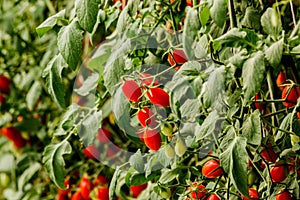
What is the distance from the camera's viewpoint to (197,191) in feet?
3.18

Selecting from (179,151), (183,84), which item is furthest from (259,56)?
(179,151)

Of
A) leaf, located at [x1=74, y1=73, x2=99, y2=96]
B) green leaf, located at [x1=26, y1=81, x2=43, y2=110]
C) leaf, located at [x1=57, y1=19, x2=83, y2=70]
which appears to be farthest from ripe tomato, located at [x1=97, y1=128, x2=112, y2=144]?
leaf, located at [x1=57, y1=19, x2=83, y2=70]

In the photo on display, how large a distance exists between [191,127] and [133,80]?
0.54ft

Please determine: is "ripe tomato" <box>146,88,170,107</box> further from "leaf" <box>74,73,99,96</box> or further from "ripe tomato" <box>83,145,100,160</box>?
"ripe tomato" <box>83,145,100,160</box>

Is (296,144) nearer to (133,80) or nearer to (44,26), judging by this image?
(133,80)

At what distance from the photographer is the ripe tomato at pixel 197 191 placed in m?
0.96

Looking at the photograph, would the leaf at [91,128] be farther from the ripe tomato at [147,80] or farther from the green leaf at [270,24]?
the green leaf at [270,24]

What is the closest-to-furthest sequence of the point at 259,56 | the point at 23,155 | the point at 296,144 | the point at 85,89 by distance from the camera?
the point at 259,56 < the point at 296,144 < the point at 85,89 < the point at 23,155

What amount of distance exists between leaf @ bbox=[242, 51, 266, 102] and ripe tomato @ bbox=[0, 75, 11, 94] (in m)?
1.41

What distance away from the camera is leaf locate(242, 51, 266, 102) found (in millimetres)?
825

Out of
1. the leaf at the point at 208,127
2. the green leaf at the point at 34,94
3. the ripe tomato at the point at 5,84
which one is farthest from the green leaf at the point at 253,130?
the ripe tomato at the point at 5,84

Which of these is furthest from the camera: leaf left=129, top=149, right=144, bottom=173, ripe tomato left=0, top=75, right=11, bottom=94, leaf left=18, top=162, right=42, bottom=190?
ripe tomato left=0, top=75, right=11, bottom=94

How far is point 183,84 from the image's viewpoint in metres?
0.90

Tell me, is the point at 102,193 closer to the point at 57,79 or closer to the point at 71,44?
the point at 57,79
